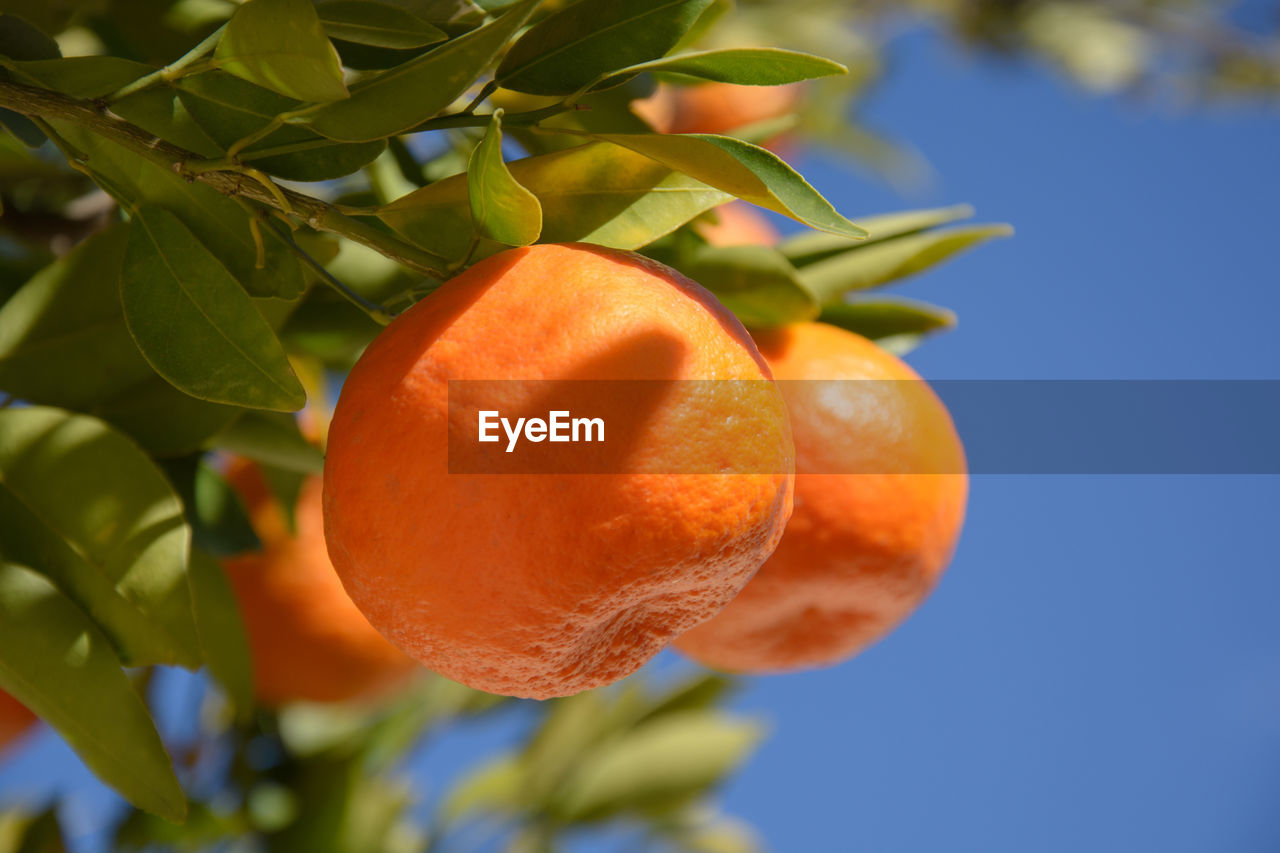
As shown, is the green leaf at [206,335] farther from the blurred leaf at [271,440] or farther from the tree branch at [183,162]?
the blurred leaf at [271,440]

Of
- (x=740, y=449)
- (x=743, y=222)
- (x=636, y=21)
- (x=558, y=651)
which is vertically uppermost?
(x=743, y=222)

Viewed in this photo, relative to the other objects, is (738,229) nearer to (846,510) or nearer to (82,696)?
(846,510)

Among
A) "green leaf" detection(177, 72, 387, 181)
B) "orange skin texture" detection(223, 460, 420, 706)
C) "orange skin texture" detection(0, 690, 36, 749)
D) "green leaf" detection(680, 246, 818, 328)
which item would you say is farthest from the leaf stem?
"orange skin texture" detection(0, 690, 36, 749)

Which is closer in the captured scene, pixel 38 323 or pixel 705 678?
pixel 38 323

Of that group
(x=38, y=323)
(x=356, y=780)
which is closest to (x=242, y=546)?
(x=38, y=323)

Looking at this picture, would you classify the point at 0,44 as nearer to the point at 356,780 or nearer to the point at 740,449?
the point at 740,449

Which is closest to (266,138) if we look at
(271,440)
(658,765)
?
(271,440)

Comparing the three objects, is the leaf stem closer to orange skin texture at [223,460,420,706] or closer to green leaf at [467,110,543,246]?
green leaf at [467,110,543,246]

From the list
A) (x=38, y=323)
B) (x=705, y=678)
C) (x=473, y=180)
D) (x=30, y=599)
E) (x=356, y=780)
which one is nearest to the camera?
(x=473, y=180)
